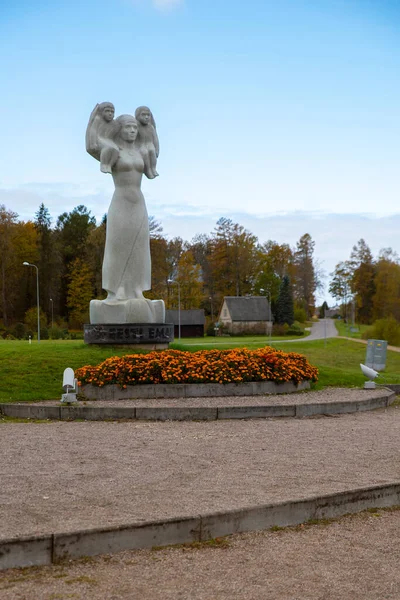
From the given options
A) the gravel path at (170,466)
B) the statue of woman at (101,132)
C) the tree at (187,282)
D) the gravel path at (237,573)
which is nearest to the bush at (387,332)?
the tree at (187,282)

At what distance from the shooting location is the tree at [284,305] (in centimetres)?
8356

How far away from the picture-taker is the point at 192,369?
1342cm

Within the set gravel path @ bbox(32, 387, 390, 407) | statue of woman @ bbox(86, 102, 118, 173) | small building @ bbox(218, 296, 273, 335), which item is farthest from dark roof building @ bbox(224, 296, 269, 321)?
gravel path @ bbox(32, 387, 390, 407)

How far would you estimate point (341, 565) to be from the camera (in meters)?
4.81

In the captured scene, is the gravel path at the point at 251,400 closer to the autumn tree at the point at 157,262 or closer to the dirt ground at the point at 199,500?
the dirt ground at the point at 199,500

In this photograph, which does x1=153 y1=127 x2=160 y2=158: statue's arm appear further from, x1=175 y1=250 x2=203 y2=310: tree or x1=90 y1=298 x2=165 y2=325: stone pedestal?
x1=175 y1=250 x2=203 y2=310: tree

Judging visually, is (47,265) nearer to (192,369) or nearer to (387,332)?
(387,332)

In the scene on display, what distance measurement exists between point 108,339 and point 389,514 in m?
11.1

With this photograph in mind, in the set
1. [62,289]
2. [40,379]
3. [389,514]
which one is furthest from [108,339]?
[62,289]

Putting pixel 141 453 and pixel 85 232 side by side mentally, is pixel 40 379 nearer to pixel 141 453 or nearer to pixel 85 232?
pixel 141 453

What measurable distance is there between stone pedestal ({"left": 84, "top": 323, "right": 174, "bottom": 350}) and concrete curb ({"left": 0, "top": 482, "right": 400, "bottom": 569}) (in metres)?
10.7

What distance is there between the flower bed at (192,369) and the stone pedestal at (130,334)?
2268 millimetres

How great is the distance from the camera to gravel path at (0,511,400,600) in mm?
4277

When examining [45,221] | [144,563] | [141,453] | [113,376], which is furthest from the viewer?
[45,221]
